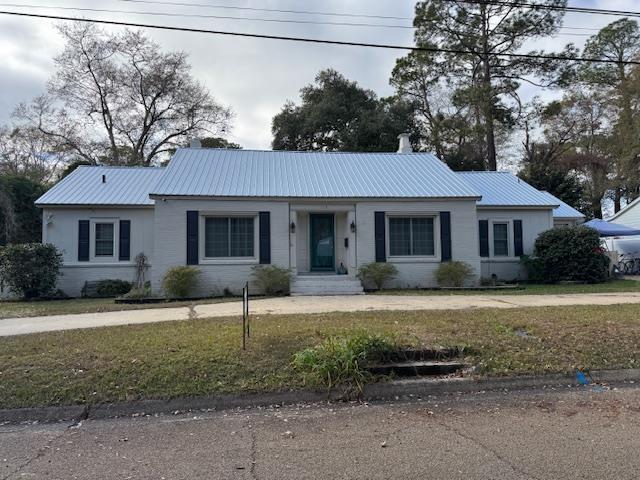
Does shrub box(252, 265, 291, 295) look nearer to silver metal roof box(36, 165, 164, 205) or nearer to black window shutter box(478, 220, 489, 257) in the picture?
silver metal roof box(36, 165, 164, 205)

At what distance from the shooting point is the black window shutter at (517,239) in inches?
731

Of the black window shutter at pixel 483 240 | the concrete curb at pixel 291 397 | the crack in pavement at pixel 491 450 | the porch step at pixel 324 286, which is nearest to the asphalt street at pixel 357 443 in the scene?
the crack in pavement at pixel 491 450

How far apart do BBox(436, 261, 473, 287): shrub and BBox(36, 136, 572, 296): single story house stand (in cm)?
34

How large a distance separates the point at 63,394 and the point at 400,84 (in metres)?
35.0

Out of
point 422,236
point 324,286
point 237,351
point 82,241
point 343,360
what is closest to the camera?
point 343,360

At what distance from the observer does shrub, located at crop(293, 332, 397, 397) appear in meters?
5.47

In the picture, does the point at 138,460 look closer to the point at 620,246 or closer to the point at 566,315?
the point at 566,315

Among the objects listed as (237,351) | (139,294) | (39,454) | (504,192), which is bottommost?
(39,454)

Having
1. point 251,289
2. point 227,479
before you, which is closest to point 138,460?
point 227,479

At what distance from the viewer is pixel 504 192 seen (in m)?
19.6

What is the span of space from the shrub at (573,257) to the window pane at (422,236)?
4.63 meters

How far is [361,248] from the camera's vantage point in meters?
15.6

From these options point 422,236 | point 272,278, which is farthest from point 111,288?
point 422,236

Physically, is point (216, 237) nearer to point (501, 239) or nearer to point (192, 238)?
point (192, 238)
